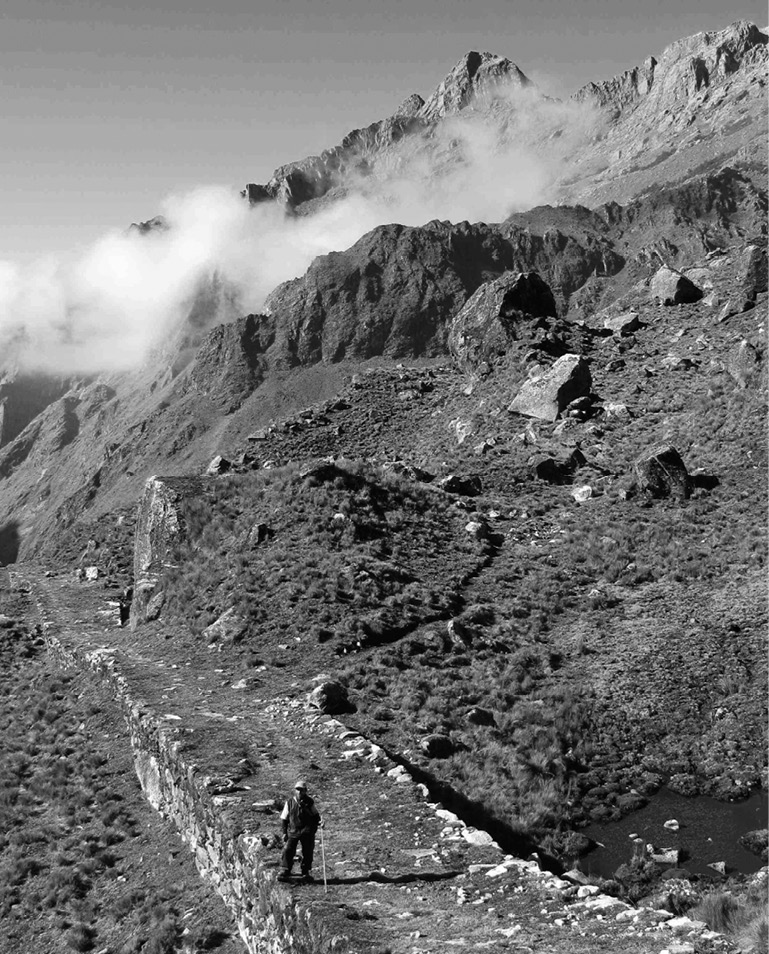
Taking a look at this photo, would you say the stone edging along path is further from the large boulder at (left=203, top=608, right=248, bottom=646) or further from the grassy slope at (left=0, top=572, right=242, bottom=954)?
the large boulder at (left=203, top=608, right=248, bottom=646)

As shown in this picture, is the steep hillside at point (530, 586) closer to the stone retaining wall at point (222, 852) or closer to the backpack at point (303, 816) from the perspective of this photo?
the stone retaining wall at point (222, 852)

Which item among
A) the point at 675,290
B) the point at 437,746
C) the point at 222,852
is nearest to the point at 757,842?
the point at 437,746

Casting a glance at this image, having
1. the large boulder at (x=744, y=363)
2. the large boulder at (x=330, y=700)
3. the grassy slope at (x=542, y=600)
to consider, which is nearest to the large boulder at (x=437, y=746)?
the grassy slope at (x=542, y=600)

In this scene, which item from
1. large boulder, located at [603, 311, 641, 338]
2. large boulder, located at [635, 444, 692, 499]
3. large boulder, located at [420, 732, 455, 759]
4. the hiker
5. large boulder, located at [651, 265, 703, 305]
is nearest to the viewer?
the hiker

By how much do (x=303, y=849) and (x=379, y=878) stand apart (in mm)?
1526

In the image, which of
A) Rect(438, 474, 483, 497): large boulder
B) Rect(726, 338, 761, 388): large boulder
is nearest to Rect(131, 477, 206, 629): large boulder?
Rect(438, 474, 483, 497): large boulder

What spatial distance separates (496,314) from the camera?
2731 inches

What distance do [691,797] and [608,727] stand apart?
3.49 metres

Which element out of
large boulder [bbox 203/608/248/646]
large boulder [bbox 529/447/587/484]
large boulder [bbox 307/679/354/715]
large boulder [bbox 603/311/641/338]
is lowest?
large boulder [bbox 307/679/354/715]

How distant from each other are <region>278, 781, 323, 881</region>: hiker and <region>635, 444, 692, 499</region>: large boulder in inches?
1123

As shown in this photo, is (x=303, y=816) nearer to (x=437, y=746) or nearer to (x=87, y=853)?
(x=437, y=746)

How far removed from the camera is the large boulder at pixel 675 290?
64.5m

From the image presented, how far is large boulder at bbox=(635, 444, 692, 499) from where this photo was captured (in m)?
37.6

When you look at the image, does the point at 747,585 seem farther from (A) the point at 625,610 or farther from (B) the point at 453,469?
(B) the point at 453,469
